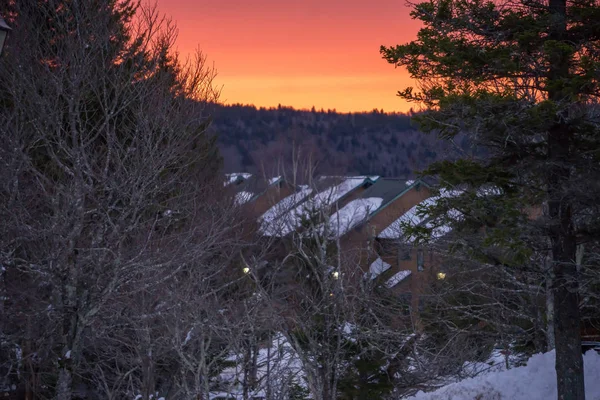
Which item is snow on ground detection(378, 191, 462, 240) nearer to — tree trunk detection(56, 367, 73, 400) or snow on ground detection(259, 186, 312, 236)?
snow on ground detection(259, 186, 312, 236)

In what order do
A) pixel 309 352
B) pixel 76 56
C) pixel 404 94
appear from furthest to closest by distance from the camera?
1. pixel 309 352
2. pixel 76 56
3. pixel 404 94

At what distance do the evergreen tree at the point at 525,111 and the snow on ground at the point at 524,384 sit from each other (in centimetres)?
171

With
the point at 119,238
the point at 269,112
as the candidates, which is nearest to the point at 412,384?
the point at 119,238

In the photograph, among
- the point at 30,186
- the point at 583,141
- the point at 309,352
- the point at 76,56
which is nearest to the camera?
the point at 583,141

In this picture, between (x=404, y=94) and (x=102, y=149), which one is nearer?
(x=404, y=94)

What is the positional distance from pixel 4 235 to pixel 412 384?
10153 mm

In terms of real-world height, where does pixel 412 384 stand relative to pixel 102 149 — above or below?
below

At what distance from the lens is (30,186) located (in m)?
15.3

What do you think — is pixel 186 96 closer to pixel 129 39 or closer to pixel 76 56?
pixel 129 39

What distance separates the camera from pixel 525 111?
835 cm

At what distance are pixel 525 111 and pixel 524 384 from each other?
195 inches

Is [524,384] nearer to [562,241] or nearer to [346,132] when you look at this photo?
[562,241]

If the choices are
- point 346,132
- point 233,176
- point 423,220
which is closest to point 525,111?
point 423,220

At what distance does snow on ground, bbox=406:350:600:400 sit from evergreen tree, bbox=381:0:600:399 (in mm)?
1712
